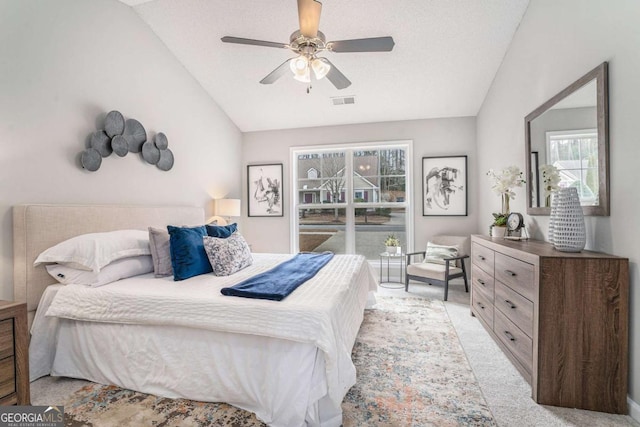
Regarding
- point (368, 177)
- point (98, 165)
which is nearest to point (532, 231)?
point (368, 177)

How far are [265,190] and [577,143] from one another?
4.11 metres

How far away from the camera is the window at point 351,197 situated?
4.92 m

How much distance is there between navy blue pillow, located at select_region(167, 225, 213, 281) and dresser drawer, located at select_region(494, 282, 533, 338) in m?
2.37

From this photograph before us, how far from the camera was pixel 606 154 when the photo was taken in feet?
6.33

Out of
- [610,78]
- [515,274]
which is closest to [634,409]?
[515,274]

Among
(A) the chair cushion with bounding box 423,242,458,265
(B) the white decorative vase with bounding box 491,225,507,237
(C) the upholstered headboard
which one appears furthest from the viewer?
(A) the chair cushion with bounding box 423,242,458,265

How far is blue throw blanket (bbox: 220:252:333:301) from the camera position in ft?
6.21

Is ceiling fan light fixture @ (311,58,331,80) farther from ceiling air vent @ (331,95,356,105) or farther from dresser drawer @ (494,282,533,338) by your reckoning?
dresser drawer @ (494,282,533,338)

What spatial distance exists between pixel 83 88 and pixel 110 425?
2597mm

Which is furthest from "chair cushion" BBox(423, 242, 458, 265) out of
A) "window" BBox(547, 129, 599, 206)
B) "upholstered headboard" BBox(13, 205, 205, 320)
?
"upholstered headboard" BBox(13, 205, 205, 320)

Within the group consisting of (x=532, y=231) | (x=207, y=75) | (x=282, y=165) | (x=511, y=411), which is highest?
(x=207, y=75)

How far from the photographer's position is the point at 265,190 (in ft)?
17.2

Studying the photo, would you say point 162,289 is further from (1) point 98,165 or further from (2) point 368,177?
(2) point 368,177

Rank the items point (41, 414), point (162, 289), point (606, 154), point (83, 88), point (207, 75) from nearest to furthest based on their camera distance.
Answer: point (41, 414), point (606, 154), point (162, 289), point (83, 88), point (207, 75)
